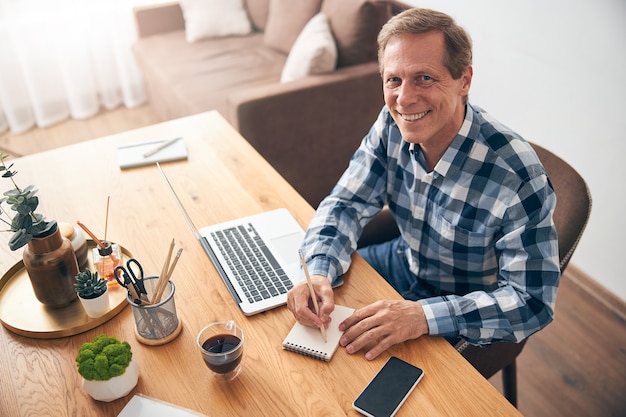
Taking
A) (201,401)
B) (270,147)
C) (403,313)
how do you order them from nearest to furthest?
(201,401), (403,313), (270,147)

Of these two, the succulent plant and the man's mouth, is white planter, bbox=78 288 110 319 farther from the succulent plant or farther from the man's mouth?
the man's mouth

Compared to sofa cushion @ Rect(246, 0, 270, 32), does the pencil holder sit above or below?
above

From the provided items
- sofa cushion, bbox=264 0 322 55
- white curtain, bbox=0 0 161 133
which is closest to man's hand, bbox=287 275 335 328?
sofa cushion, bbox=264 0 322 55

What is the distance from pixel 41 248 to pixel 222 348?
0.42m

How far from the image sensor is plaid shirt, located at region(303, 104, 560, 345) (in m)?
1.20

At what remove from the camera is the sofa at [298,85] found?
261 centimetres

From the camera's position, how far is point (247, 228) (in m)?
1.44

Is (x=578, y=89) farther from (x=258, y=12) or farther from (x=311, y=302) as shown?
(x=258, y=12)

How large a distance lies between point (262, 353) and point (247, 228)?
41 centimetres

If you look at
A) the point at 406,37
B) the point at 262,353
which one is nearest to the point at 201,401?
the point at 262,353

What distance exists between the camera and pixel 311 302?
119 cm

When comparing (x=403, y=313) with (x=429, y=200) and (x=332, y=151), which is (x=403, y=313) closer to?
(x=429, y=200)

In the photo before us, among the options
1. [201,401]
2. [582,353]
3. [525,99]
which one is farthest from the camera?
[525,99]

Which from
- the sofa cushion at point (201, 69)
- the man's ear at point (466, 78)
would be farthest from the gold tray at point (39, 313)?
the sofa cushion at point (201, 69)
